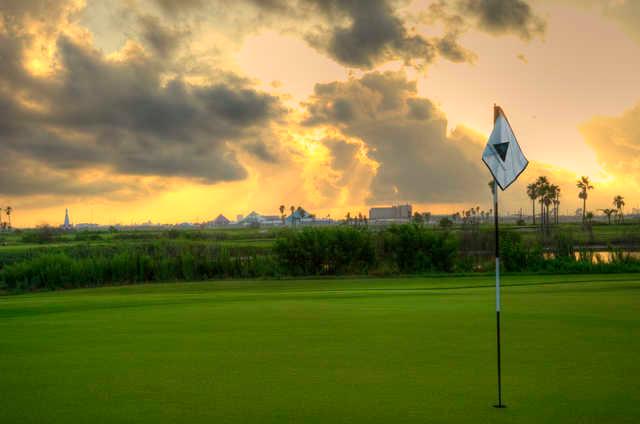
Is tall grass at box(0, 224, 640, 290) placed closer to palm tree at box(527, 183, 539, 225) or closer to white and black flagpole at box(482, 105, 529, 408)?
white and black flagpole at box(482, 105, 529, 408)

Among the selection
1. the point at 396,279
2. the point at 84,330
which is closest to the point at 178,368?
the point at 84,330

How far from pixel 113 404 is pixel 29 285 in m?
27.0

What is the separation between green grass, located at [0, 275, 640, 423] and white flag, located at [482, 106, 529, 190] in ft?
6.96

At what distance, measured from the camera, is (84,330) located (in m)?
9.64

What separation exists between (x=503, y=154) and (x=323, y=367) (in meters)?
3.04

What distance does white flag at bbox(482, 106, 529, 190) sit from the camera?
5.89 m

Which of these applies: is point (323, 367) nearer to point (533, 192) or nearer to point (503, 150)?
point (503, 150)

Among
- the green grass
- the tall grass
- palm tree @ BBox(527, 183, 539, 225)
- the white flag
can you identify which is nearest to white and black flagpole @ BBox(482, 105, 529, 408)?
the white flag

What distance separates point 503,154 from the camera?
590 centimetres

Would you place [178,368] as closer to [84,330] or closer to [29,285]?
[84,330]

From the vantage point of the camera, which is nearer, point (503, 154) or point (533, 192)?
point (503, 154)

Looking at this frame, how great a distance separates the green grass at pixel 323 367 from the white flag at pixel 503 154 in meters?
2.12

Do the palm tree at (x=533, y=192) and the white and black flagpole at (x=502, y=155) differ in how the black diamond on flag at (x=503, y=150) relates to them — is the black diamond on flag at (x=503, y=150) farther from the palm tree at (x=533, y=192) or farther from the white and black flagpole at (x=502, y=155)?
the palm tree at (x=533, y=192)

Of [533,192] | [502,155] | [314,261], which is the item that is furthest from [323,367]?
[533,192]
